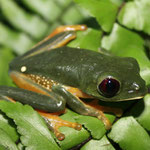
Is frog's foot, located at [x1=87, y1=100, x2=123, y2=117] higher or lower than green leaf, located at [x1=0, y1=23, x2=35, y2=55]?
lower

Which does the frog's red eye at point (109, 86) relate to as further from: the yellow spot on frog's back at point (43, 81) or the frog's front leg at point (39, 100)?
the yellow spot on frog's back at point (43, 81)

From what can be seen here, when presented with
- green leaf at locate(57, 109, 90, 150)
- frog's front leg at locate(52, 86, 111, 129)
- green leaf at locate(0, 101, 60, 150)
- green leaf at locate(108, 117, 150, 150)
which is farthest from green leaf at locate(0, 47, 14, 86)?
green leaf at locate(108, 117, 150, 150)

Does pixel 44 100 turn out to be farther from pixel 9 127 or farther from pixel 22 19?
pixel 22 19

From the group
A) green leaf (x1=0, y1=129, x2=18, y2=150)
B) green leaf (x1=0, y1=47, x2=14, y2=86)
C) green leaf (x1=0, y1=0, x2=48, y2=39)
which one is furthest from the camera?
green leaf (x1=0, y1=0, x2=48, y2=39)

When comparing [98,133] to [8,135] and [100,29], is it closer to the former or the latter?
[8,135]

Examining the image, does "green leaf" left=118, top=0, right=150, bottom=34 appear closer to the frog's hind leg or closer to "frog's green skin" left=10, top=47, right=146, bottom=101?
"frog's green skin" left=10, top=47, right=146, bottom=101
